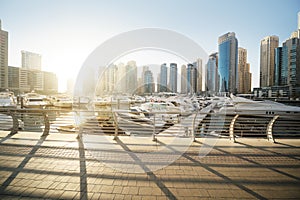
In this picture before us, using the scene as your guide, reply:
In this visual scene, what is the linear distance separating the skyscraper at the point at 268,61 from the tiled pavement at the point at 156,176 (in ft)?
236

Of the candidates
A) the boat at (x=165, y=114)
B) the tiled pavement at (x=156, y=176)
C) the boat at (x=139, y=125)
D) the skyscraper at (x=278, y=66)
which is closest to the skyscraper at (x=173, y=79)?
the boat at (x=165, y=114)

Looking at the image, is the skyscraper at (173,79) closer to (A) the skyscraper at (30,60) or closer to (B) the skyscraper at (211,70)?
(B) the skyscraper at (211,70)

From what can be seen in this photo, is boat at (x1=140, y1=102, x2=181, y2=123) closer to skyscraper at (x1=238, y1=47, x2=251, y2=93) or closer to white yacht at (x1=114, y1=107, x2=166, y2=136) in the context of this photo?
white yacht at (x1=114, y1=107, x2=166, y2=136)

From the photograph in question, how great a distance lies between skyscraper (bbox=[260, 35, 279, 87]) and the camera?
61406mm

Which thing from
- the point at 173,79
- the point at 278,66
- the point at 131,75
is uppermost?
the point at 278,66

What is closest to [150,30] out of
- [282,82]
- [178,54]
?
[178,54]

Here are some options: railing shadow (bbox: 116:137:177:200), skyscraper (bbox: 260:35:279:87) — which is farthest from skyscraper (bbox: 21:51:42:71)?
skyscraper (bbox: 260:35:279:87)

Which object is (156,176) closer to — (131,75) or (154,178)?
(154,178)

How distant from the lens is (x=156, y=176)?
2.94 meters

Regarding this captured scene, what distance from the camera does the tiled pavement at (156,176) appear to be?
245 centimetres

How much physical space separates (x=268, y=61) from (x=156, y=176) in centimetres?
7759

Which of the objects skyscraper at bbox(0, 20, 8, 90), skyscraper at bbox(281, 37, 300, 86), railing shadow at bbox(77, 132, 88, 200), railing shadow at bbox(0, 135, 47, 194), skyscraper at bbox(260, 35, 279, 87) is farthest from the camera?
skyscraper at bbox(260, 35, 279, 87)

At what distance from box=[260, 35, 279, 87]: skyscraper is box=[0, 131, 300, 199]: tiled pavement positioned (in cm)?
7187

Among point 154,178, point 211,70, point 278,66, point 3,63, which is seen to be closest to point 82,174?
point 154,178
